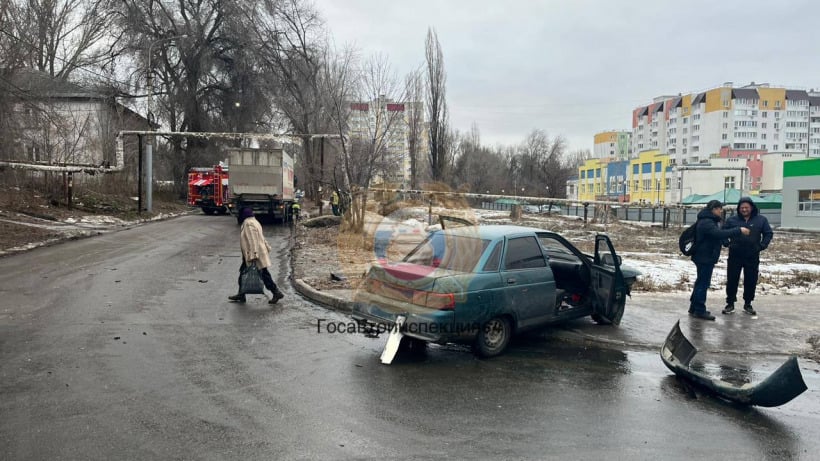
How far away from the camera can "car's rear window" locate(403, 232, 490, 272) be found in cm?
633

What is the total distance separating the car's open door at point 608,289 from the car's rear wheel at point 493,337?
65.3 inches

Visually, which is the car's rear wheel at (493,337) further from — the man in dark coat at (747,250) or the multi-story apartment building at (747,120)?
the multi-story apartment building at (747,120)

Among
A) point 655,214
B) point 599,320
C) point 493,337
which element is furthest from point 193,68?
point 655,214

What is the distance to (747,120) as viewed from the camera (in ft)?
326

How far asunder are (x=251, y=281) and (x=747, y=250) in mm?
7723

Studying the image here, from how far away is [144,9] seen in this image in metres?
36.2

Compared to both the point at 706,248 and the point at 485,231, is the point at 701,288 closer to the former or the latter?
the point at 706,248

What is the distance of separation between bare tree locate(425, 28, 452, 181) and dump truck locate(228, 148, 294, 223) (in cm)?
1124

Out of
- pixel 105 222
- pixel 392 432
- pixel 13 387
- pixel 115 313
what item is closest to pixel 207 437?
pixel 392 432

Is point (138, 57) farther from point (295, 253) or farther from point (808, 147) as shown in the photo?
point (808, 147)

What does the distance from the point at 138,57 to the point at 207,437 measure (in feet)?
124

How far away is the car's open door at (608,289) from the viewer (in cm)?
738

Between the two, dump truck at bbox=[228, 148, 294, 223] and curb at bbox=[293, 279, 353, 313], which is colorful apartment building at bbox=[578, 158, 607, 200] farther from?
curb at bbox=[293, 279, 353, 313]

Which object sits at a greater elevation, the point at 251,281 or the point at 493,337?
the point at 251,281
